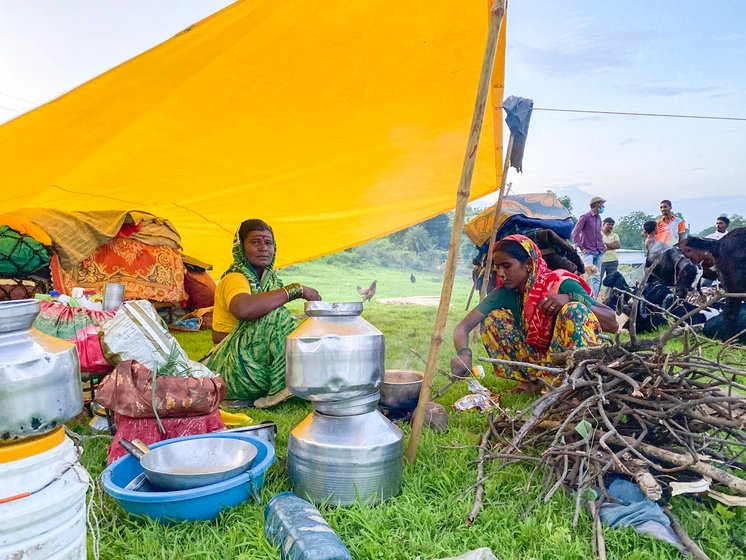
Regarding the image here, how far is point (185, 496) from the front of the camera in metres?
1.73

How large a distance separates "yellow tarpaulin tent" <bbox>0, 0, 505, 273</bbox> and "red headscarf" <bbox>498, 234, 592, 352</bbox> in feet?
4.52

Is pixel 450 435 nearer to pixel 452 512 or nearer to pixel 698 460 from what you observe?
pixel 452 512

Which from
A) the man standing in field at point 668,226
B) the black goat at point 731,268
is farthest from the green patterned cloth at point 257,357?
the man standing in field at point 668,226

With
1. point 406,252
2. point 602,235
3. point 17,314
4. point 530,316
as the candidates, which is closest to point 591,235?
point 602,235

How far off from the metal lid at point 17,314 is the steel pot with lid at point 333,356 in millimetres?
1003

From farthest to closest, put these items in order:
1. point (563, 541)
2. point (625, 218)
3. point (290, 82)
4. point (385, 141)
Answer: point (625, 218) < point (385, 141) < point (290, 82) < point (563, 541)

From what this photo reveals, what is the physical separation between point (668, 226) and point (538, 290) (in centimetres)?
770

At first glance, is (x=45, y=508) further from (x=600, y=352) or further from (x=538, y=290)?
(x=538, y=290)

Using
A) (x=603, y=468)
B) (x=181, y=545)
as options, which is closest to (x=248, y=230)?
(x=181, y=545)

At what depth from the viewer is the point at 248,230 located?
366 centimetres

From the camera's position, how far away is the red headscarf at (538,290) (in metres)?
3.22

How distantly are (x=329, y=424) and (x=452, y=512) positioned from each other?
0.62m

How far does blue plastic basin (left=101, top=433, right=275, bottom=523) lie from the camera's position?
1727 mm

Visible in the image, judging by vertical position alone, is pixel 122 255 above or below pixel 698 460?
above
